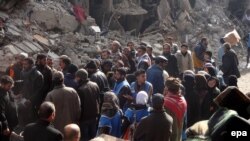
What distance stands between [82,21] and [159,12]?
5175 mm

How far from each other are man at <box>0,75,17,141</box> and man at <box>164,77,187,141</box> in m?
2.42

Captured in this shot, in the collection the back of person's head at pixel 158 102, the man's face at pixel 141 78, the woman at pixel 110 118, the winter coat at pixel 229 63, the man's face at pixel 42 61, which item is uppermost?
the man's face at pixel 42 61

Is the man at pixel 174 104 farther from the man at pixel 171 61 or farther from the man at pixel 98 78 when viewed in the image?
the man at pixel 171 61

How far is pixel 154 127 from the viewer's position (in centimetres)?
622

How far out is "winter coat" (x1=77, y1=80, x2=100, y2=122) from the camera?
314 inches

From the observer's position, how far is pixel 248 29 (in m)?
23.8

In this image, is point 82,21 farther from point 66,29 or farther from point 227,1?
point 227,1

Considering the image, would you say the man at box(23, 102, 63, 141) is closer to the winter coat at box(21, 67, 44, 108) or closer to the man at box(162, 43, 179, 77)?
the winter coat at box(21, 67, 44, 108)

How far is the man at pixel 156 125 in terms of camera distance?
6227 mm

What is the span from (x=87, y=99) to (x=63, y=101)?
2.03 ft

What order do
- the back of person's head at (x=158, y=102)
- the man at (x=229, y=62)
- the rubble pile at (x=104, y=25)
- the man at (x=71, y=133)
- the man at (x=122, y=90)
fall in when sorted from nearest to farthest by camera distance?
1. the man at (x=71, y=133)
2. the back of person's head at (x=158, y=102)
3. the man at (x=122, y=90)
4. the man at (x=229, y=62)
5. the rubble pile at (x=104, y=25)

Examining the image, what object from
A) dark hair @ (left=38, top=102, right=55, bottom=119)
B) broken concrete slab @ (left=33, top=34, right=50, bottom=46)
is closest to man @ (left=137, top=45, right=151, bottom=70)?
broken concrete slab @ (left=33, top=34, right=50, bottom=46)

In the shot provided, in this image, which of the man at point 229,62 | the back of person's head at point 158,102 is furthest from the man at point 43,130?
the man at point 229,62

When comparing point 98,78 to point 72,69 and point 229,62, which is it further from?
point 229,62
